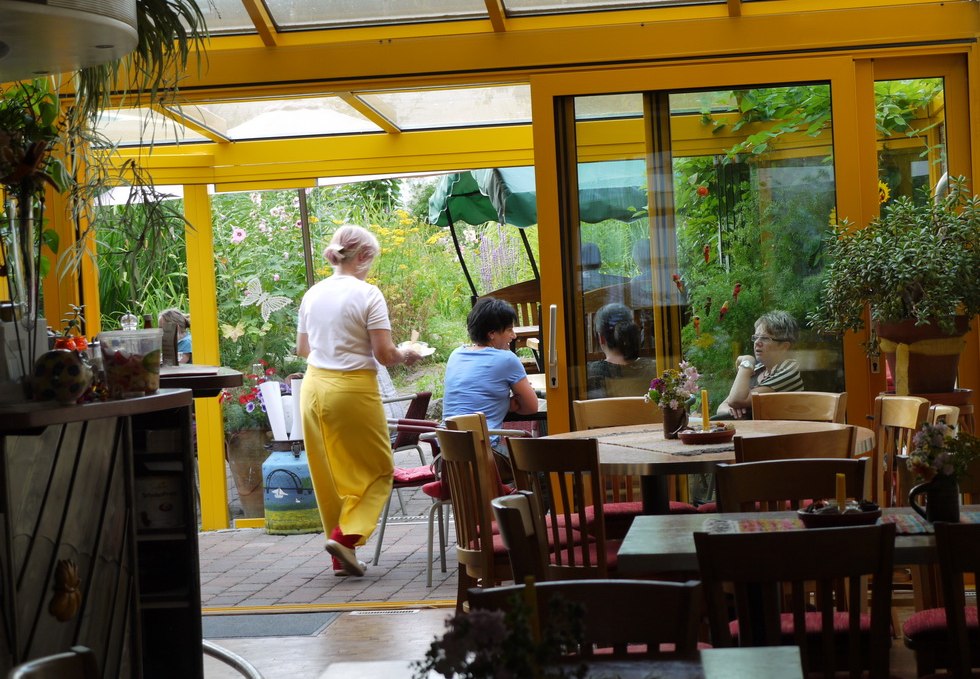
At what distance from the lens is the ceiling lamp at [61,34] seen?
291cm

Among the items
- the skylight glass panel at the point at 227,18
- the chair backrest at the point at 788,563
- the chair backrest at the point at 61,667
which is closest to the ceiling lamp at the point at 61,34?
the chair backrest at the point at 61,667

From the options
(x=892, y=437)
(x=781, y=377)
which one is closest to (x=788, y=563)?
(x=892, y=437)

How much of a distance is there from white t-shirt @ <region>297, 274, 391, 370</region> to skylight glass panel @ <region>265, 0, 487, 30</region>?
133 centimetres

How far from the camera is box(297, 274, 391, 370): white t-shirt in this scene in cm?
628

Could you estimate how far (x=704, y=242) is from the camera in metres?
5.84

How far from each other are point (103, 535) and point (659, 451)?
1984 millimetres

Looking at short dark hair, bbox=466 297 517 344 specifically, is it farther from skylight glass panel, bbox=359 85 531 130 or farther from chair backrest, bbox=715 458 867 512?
chair backrest, bbox=715 458 867 512

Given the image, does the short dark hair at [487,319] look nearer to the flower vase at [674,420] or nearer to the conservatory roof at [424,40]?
the conservatory roof at [424,40]

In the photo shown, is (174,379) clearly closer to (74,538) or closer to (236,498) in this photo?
(74,538)

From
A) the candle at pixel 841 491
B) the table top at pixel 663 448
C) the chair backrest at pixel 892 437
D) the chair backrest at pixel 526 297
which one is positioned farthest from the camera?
the chair backrest at pixel 526 297

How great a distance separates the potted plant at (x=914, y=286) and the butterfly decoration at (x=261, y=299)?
4.90 meters

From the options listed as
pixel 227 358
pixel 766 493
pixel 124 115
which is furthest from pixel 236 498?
pixel 766 493

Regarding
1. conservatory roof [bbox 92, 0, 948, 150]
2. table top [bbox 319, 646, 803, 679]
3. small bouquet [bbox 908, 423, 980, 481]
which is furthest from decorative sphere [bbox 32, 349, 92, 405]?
conservatory roof [bbox 92, 0, 948, 150]

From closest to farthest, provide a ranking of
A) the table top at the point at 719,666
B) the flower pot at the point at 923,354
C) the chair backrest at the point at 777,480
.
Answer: the table top at the point at 719,666 < the chair backrest at the point at 777,480 < the flower pot at the point at 923,354
